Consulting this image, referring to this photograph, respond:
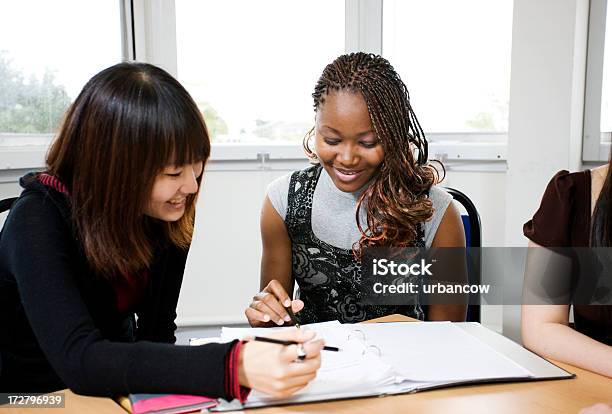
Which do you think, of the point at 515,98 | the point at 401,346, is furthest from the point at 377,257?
the point at 515,98

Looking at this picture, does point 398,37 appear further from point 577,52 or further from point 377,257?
point 377,257

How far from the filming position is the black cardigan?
2.50ft

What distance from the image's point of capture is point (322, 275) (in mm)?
1398

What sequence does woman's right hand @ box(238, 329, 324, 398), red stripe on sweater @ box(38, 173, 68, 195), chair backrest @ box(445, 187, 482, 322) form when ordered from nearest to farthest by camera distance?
woman's right hand @ box(238, 329, 324, 398) → red stripe on sweater @ box(38, 173, 68, 195) → chair backrest @ box(445, 187, 482, 322)

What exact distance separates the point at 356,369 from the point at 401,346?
146mm

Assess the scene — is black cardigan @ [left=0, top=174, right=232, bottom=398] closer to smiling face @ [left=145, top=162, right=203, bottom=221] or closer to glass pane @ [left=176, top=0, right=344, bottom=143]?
smiling face @ [left=145, top=162, right=203, bottom=221]

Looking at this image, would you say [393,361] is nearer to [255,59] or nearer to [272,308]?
[272,308]

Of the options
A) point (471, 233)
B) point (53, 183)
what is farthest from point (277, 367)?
point (471, 233)

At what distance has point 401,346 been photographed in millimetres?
965

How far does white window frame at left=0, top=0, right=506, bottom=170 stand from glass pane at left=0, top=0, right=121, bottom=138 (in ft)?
0.30

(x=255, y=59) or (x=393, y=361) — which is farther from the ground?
(x=255, y=59)

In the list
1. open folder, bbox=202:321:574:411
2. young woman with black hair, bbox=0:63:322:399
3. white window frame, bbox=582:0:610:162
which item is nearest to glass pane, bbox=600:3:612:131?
white window frame, bbox=582:0:610:162

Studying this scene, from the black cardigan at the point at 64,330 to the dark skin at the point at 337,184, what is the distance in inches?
11.7

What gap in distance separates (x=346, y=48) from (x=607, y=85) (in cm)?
111
